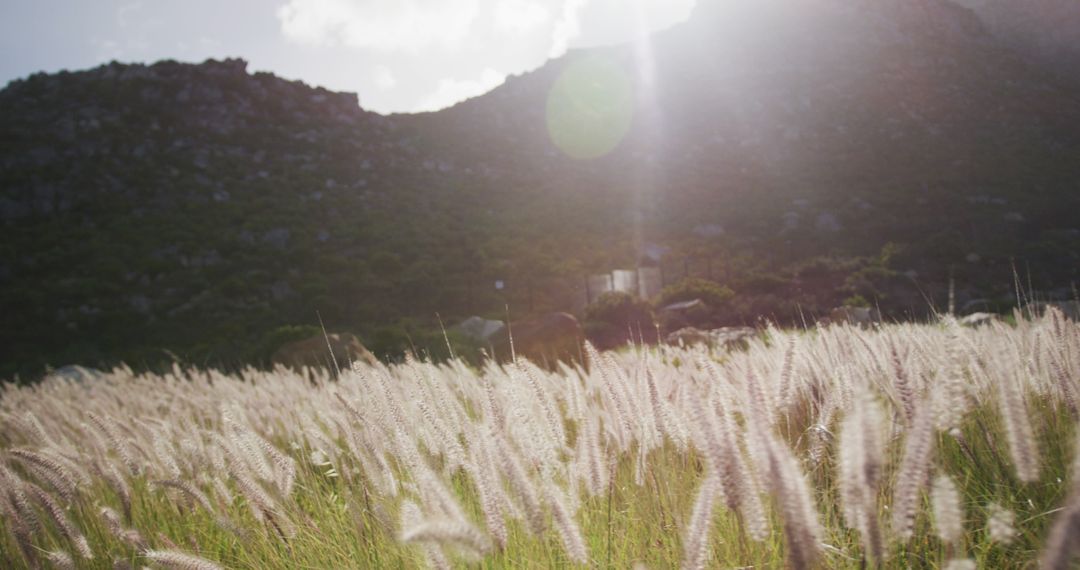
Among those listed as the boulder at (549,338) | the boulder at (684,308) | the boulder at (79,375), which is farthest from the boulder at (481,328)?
the boulder at (79,375)

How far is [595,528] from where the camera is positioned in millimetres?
1983

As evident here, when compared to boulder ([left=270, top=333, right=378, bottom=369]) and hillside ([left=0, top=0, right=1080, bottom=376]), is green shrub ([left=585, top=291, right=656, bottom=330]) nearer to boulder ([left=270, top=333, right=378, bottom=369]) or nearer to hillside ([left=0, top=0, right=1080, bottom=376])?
hillside ([left=0, top=0, right=1080, bottom=376])

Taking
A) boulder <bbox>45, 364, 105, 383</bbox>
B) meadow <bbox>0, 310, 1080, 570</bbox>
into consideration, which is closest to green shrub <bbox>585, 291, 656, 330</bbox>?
boulder <bbox>45, 364, 105, 383</bbox>

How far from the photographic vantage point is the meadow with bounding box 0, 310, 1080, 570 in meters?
0.95

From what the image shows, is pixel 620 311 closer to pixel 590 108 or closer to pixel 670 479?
pixel 670 479

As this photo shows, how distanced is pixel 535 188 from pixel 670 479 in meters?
47.7

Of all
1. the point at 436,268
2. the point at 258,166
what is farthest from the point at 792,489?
the point at 258,166

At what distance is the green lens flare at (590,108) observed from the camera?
190 ft

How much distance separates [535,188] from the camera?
4903 cm

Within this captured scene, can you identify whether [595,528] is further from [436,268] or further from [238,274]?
[238,274]

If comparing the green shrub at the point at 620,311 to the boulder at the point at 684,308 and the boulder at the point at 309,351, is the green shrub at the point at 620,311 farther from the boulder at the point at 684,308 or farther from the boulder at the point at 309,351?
the boulder at the point at 309,351

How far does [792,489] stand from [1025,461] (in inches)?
22.1

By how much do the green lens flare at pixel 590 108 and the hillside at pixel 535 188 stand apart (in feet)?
1.40

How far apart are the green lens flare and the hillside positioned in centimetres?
43
